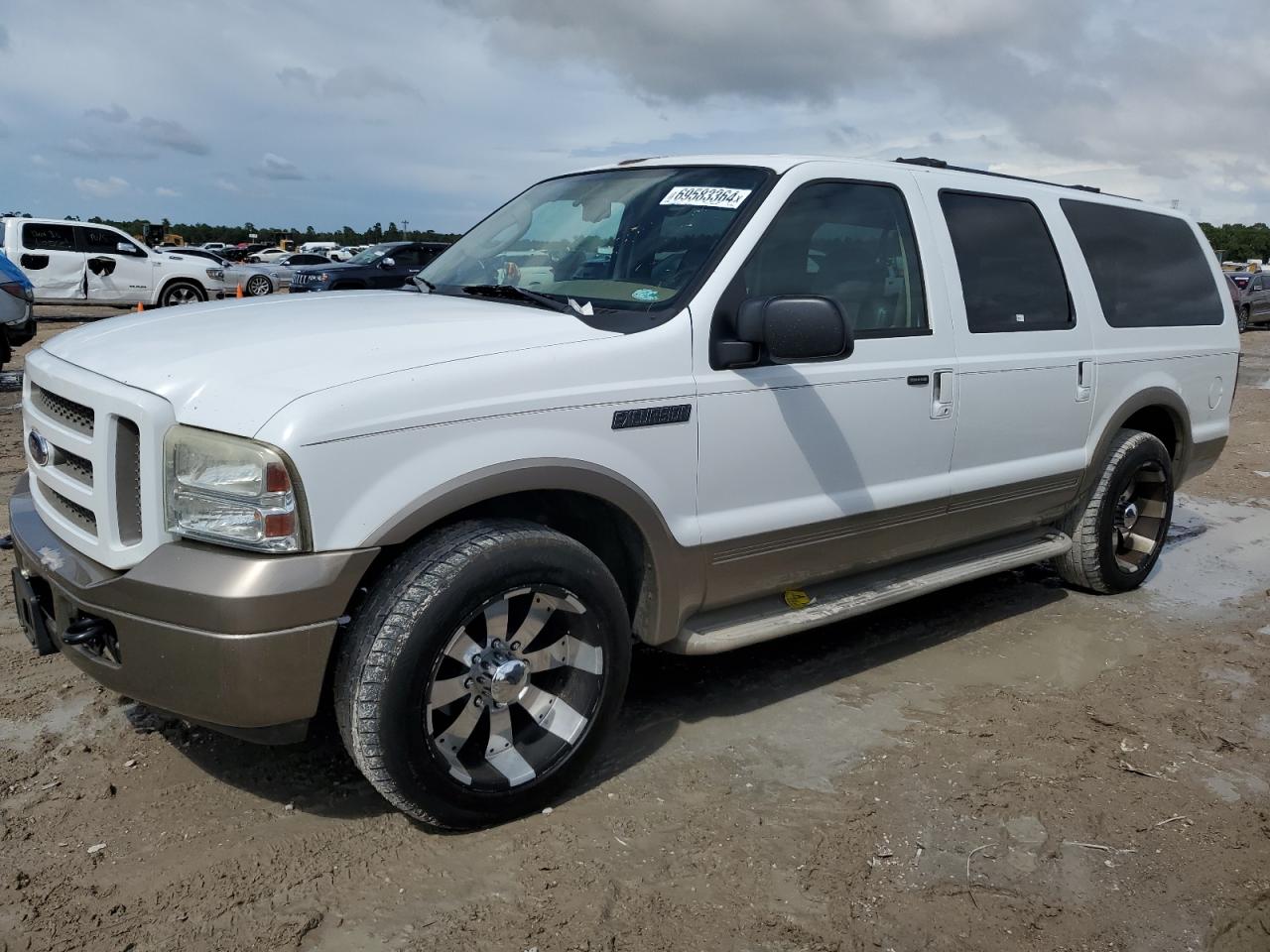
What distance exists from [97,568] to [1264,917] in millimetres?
3196

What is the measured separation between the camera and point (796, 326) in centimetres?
329

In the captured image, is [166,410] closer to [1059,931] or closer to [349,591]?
[349,591]

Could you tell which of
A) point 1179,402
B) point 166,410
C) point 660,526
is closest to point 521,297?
point 660,526

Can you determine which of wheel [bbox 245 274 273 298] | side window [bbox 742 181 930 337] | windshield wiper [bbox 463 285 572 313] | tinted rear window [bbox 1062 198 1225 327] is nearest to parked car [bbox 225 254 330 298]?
wheel [bbox 245 274 273 298]

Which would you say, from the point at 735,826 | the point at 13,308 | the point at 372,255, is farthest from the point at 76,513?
the point at 372,255

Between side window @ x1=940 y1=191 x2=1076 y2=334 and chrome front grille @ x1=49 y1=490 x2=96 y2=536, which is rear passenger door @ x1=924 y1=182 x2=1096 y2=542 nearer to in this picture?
side window @ x1=940 y1=191 x2=1076 y2=334

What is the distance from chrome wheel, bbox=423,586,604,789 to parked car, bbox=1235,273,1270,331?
28.1m

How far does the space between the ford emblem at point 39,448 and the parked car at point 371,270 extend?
532 inches

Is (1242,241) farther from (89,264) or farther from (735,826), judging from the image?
(735,826)

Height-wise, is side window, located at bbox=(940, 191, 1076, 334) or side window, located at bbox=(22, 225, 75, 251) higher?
side window, located at bbox=(940, 191, 1076, 334)

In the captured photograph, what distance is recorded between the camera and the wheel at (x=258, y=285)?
24.2 meters

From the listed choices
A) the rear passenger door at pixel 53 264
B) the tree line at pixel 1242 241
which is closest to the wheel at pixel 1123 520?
the rear passenger door at pixel 53 264

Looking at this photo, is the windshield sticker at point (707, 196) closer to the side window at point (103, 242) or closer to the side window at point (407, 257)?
the side window at point (407, 257)

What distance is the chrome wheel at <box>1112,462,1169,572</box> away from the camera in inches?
217
